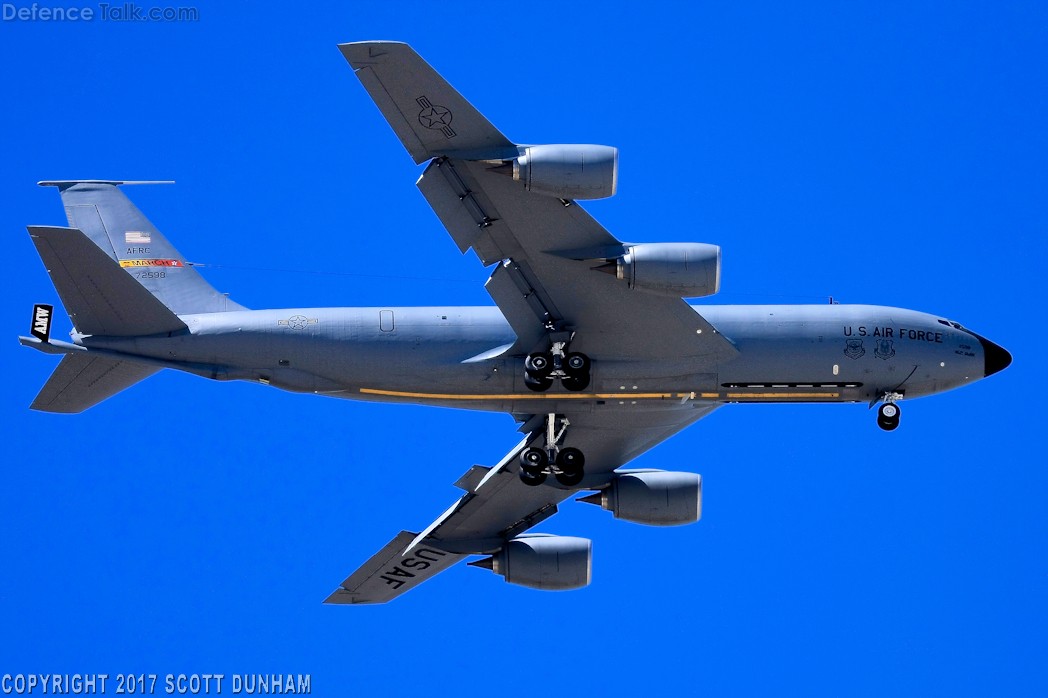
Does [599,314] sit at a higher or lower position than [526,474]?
higher

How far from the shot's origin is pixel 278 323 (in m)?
40.8

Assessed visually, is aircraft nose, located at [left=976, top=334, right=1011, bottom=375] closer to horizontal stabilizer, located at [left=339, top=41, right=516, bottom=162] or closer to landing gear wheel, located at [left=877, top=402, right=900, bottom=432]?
landing gear wheel, located at [left=877, top=402, right=900, bottom=432]

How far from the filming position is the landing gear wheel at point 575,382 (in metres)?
40.5

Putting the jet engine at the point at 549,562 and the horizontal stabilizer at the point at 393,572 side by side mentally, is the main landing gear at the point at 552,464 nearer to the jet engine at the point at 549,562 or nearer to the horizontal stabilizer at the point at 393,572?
the jet engine at the point at 549,562

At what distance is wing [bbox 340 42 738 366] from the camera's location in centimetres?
3597

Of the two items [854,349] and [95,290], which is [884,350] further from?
[95,290]

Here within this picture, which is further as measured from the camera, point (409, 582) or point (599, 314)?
point (409, 582)

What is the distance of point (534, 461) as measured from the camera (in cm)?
4219

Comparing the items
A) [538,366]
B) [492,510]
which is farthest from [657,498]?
[538,366]

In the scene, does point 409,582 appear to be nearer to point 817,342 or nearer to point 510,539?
point 510,539

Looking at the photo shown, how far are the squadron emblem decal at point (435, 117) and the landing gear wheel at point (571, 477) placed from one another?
31.8 feet

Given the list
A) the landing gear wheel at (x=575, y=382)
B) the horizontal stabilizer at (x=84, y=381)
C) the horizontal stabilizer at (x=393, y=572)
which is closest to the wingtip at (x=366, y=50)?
the landing gear wheel at (x=575, y=382)

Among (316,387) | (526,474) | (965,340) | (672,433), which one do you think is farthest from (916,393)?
(316,387)

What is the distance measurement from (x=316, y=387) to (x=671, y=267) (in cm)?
906
